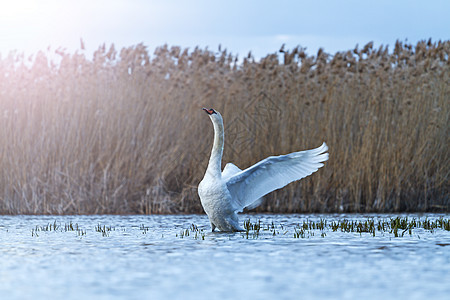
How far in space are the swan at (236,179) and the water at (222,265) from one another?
222 millimetres

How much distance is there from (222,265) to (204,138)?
615cm

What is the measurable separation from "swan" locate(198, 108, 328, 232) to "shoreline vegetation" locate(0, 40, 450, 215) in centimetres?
305

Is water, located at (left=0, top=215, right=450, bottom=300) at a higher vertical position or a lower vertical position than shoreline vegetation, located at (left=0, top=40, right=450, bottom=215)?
lower

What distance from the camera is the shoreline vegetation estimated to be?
998 centimetres

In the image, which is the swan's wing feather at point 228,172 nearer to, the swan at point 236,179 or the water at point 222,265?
the swan at point 236,179

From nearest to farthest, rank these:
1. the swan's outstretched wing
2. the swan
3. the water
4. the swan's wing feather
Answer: the water < the swan < the swan's outstretched wing < the swan's wing feather

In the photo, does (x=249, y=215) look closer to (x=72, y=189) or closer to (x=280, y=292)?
(x=72, y=189)

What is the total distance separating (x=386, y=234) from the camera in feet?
21.1

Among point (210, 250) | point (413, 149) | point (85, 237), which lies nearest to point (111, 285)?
point (210, 250)

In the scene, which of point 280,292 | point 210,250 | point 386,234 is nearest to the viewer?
point 280,292

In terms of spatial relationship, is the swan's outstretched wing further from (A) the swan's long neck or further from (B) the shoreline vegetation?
(B) the shoreline vegetation

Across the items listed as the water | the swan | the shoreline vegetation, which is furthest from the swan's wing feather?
the shoreline vegetation

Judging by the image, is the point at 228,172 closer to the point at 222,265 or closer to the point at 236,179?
the point at 236,179

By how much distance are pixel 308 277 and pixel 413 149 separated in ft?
23.2
